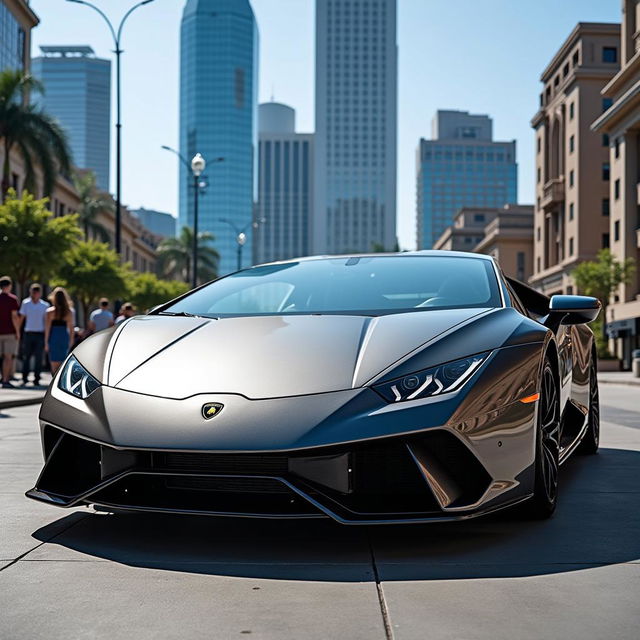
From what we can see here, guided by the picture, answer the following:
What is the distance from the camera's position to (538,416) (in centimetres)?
389

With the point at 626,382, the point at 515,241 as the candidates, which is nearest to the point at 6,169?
the point at 626,382

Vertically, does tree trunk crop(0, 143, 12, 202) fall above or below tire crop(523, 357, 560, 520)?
above

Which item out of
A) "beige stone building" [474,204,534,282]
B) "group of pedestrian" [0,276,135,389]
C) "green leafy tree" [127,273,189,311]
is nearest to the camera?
"group of pedestrian" [0,276,135,389]

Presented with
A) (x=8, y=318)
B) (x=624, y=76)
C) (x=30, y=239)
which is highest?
(x=624, y=76)

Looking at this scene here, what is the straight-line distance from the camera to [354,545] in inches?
143

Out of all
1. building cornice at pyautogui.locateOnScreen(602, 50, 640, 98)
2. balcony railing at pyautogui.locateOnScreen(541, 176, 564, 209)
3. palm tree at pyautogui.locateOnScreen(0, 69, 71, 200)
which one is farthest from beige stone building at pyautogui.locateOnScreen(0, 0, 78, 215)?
balcony railing at pyautogui.locateOnScreen(541, 176, 564, 209)

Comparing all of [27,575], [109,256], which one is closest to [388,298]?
[27,575]

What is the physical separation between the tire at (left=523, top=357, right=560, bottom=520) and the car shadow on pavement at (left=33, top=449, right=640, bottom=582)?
8cm

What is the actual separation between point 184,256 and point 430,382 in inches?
3317

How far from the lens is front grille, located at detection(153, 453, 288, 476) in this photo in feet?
10.8

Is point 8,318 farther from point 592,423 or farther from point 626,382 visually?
point 626,382

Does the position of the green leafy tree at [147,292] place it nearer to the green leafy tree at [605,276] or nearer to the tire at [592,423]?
the green leafy tree at [605,276]

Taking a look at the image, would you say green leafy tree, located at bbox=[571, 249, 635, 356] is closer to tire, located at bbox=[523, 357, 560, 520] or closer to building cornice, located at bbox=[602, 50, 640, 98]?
building cornice, located at bbox=[602, 50, 640, 98]

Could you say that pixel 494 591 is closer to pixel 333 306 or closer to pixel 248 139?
pixel 333 306
